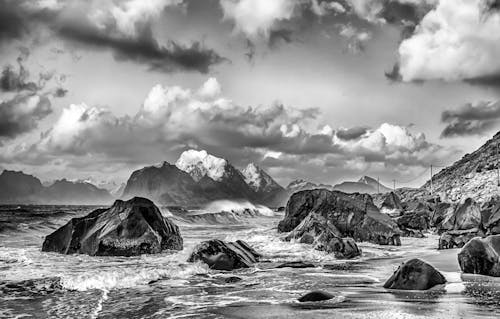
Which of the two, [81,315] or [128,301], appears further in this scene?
[128,301]

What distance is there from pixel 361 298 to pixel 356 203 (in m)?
24.3

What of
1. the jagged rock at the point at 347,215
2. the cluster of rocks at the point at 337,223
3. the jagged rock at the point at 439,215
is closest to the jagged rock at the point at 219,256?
the cluster of rocks at the point at 337,223

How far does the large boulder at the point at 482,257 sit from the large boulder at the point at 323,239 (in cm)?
784

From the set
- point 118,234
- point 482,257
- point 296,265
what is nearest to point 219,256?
point 296,265

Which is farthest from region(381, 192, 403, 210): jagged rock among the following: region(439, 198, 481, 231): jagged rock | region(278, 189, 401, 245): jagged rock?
region(278, 189, 401, 245): jagged rock

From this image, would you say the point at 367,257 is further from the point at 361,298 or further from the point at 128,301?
the point at 128,301

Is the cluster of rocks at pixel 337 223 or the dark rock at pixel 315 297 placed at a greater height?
the cluster of rocks at pixel 337 223

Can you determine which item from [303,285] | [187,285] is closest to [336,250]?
[303,285]

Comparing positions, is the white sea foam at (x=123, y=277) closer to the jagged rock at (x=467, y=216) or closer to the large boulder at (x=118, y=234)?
the large boulder at (x=118, y=234)

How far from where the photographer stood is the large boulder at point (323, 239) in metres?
22.9

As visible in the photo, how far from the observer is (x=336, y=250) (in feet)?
75.5

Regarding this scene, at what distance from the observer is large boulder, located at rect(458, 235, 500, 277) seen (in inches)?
565

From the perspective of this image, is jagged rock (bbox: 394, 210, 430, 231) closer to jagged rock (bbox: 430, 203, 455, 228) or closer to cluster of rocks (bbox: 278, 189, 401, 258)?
jagged rock (bbox: 430, 203, 455, 228)

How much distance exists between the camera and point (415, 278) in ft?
41.0
